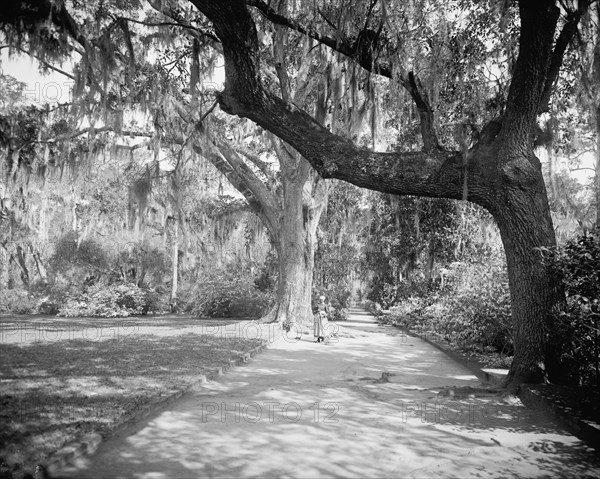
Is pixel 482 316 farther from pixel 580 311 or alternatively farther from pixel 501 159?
pixel 501 159

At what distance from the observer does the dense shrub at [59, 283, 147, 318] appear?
24797 mm

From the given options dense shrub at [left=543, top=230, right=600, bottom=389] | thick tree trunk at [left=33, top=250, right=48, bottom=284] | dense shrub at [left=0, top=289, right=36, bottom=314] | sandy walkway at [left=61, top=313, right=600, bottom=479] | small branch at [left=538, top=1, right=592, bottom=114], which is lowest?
sandy walkway at [left=61, top=313, right=600, bottom=479]

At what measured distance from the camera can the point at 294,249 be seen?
18.3m

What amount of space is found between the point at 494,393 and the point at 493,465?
297 cm

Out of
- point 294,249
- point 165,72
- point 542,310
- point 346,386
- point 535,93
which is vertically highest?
point 165,72

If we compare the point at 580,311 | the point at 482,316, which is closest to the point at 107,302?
the point at 482,316

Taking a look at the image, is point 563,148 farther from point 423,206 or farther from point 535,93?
point 423,206

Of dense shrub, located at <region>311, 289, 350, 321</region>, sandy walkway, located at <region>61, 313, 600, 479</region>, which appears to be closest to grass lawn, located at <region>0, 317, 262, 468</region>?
sandy walkway, located at <region>61, 313, 600, 479</region>

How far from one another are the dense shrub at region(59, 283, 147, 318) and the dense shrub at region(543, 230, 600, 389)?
2278 cm

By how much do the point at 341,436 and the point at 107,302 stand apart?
2329cm

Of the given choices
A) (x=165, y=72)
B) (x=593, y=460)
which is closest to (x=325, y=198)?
(x=165, y=72)

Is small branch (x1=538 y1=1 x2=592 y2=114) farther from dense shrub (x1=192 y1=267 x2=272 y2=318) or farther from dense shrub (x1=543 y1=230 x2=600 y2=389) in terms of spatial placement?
dense shrub (x1=192 y1=267 x2=272 y2=318)

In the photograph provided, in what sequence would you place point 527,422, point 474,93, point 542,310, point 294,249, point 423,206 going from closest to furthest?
point 527,422, point 542,310, point 474,93, point 294,249, point 423,206

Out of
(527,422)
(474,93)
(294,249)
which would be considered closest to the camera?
(527,422)
